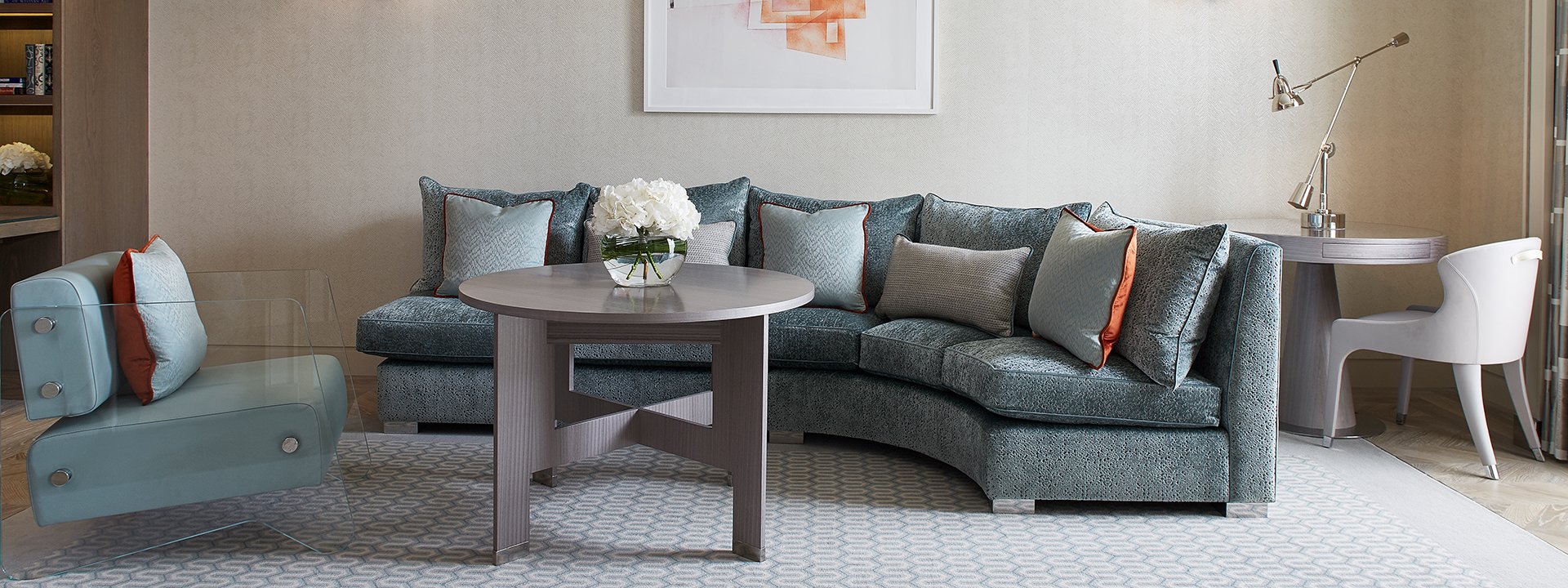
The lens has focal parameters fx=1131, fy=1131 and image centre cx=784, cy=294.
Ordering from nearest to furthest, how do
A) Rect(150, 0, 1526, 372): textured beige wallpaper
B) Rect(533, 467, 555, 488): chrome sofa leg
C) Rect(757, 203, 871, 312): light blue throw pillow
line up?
1. Rect(533, 467, 555, 488): chrome sofa leg
2. Rect(757, 203, 871, 312): light blue throw pillow
3. Rect(150, 0, 1526, 372): textured beige wallpaper

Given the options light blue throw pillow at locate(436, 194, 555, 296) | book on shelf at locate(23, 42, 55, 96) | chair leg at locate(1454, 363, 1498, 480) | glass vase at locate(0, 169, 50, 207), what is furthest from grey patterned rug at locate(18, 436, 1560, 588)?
book on shelf at locate(23, 42, 55, 96)

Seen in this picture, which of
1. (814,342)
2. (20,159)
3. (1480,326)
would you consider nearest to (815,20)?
(814,342)

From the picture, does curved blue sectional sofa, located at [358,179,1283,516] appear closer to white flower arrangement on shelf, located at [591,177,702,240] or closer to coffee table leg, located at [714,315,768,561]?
coffee table leg, located at [714,315,768,561]

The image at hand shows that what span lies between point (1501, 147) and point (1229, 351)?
220 centimetres

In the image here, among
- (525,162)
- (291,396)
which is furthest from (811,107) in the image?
(291,396)

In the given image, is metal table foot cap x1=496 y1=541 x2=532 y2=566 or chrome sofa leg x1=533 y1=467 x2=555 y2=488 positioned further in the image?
chrome sofa leg x1=533 y1=467 x2=555 y2=488

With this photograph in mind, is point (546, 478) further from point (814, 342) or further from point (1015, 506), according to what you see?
point (1015, 506)

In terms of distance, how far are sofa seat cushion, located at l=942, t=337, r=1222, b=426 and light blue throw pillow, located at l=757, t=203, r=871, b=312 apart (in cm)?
96

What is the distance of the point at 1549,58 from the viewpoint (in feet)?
11.4

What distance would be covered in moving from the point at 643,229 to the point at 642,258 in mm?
82

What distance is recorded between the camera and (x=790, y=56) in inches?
175

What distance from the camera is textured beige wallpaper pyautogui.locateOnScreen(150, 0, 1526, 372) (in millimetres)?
4387

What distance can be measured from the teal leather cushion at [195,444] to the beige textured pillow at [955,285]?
1813mm

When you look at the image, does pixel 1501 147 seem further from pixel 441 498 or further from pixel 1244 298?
pixel 441 498
